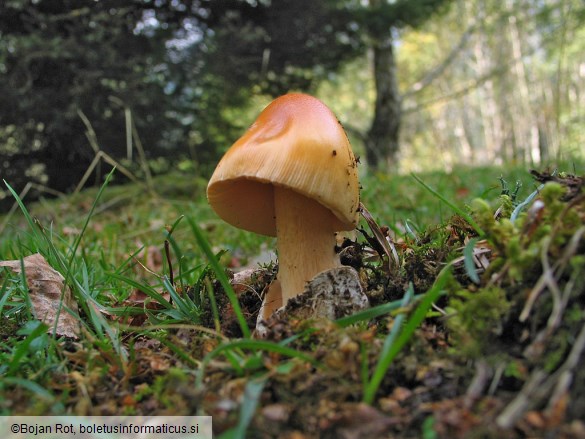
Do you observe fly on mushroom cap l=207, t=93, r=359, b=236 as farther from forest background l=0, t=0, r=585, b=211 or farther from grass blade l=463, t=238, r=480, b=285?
forest background l=0, t=0, r=585, b=211

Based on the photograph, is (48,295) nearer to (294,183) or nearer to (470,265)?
(294,183)

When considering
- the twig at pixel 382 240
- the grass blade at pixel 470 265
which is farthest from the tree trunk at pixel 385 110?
the grass blade at pixel 470 265

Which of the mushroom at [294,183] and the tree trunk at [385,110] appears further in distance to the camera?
the tree trunk at [385,110]

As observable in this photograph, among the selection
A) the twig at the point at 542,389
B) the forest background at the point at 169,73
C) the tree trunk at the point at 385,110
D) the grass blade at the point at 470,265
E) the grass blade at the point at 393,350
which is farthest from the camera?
the tree trunk at the point at 385,110

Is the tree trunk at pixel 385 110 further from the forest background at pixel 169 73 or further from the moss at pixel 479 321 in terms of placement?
the moss at pixel 479 321

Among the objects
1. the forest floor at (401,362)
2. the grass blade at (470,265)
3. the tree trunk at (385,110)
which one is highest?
the tree trunk at (385,110)

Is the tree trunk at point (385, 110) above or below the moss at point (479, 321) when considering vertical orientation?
above

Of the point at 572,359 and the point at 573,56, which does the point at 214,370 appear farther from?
the point at 573,56
